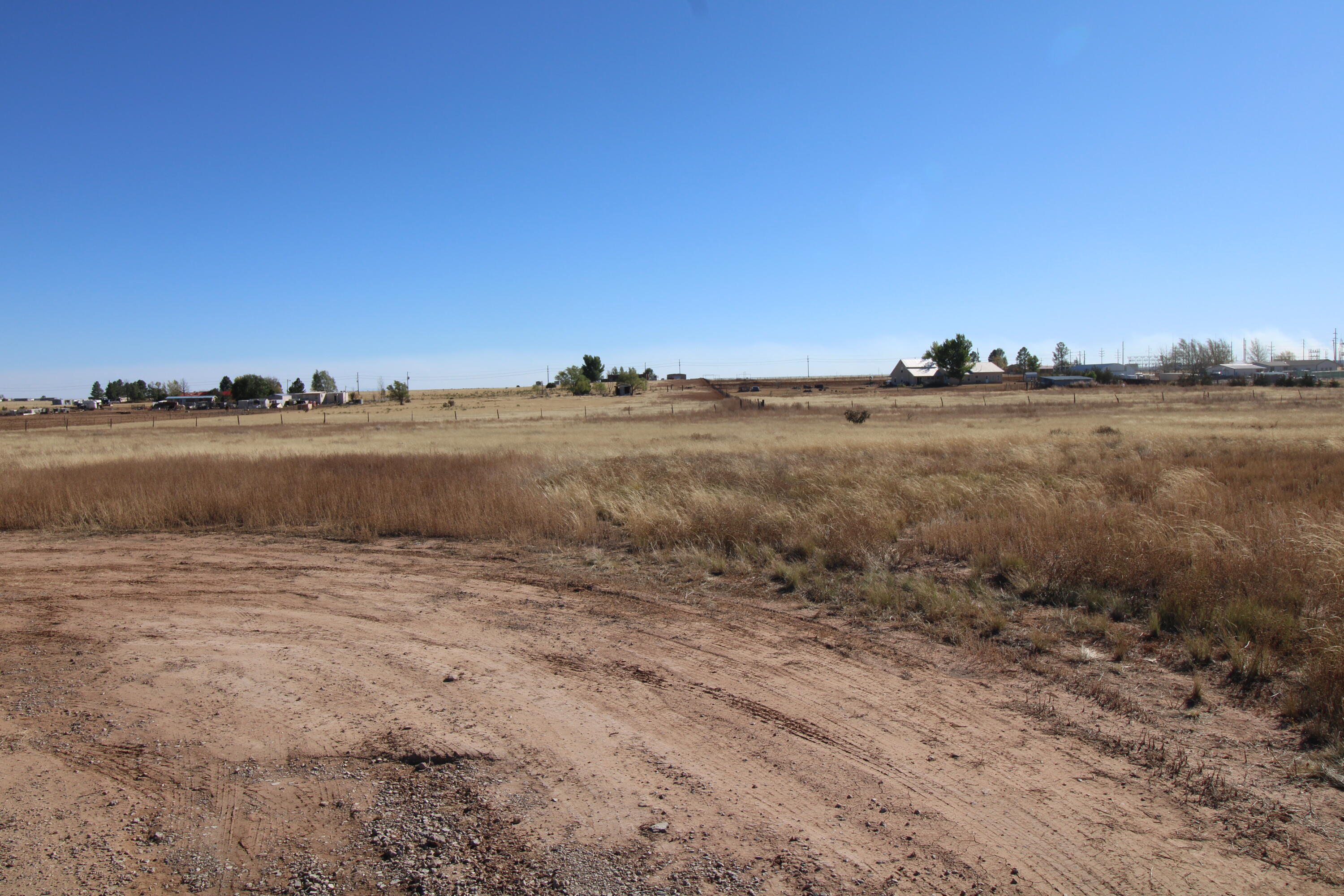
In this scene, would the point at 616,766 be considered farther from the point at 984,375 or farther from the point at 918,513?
the point at 984,375

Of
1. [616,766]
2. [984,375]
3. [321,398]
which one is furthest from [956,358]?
[616,766]

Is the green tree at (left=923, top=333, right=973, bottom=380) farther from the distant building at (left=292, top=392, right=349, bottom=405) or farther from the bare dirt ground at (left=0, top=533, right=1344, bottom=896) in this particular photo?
the bare dirt ground at (left=0, top=533, right=1344, bottom=896)

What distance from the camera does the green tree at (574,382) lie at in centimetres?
15462

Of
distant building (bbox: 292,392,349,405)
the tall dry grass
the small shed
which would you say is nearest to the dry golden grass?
the tall dry grass

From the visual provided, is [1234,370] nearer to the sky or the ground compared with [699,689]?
nearer to the sky

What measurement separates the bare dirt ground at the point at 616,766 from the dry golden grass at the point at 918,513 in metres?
1.11

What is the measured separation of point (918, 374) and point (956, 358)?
11.3 meters

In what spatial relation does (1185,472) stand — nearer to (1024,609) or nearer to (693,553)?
(1024,609)

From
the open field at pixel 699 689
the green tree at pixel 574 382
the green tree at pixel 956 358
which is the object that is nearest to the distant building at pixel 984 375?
the green tree at pixel 956 358

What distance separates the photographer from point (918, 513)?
36.0ft

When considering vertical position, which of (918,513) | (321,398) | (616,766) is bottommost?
(616,766)

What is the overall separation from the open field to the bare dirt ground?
0.9 inches

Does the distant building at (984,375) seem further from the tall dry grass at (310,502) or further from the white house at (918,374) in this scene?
the tall dry grass at (310,502)

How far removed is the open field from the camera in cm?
343
